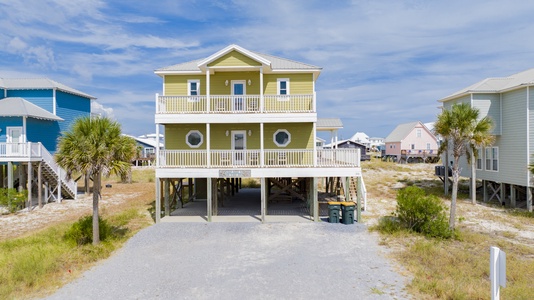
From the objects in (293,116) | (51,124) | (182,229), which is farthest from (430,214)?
(51,124)

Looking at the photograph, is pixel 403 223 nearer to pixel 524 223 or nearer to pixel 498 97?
pixel 524 223

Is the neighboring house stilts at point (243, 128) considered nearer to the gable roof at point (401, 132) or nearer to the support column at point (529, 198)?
the support column at point (529, 198)

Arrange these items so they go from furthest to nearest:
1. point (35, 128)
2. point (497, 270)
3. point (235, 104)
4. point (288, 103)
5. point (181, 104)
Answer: point (35, 128) < point (288, 103) < point (235, 104) < point (181, 104) < point (497, 270)

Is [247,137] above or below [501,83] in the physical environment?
below

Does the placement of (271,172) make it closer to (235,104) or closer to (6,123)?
(235,104)

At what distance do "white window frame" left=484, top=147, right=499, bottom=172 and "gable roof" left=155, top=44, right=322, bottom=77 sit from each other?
50.4ft

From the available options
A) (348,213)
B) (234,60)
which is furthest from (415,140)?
(234,60)

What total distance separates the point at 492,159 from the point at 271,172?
59.5ft

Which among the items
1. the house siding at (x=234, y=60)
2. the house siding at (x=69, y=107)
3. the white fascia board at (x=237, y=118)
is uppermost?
the house siding at (x=234, y=60)

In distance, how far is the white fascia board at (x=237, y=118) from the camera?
18359mm

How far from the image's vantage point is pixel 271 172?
709 inches

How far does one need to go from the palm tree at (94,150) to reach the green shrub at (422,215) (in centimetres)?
1271

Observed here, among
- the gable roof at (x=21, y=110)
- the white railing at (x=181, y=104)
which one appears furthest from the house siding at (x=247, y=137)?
the gable roof at (x=21, y=110)

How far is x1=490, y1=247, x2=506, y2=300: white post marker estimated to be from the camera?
19.7 feet
